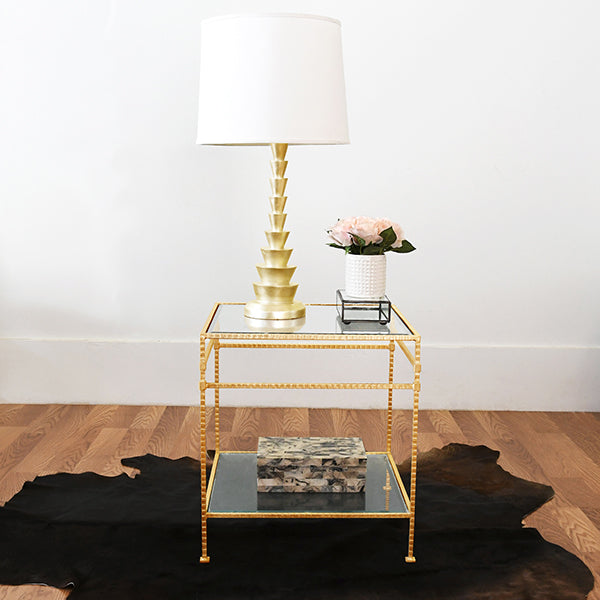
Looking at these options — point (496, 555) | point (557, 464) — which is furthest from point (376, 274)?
point (557, 464)

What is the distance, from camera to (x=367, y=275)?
84.9 inches

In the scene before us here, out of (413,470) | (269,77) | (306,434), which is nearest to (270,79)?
(269,77)

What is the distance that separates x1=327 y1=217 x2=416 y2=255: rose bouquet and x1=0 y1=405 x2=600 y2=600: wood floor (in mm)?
949

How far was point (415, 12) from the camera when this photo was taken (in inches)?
124

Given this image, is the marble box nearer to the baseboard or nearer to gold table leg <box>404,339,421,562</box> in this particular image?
gold table leg <box>404,339,421,562</box>

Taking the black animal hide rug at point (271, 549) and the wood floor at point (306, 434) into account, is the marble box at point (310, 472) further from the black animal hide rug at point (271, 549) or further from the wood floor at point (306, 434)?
the wood floor at point (306, 434)

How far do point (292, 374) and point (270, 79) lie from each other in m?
1.73

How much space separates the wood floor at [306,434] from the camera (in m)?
2.55

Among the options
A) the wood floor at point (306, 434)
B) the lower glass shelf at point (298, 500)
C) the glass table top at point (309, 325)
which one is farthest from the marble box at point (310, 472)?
the wood floor at point (306, 434)

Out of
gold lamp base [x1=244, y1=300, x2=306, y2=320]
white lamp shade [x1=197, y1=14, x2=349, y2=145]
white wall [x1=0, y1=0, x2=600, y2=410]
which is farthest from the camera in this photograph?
white wall [x1=0, y1=0, x2=600, y2=410]

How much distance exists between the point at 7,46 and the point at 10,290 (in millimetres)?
1031

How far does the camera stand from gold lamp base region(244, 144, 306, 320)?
2.18m

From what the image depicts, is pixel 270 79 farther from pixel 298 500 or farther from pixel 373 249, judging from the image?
pixel 298 500

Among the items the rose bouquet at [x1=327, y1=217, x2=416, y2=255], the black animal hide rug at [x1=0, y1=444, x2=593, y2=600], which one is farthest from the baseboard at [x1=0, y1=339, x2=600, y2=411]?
the rose bouquet at [x1=327, y1=217, x2=416, y2=255]
